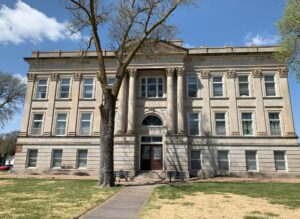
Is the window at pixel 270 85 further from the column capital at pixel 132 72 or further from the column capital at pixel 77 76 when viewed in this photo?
the column capital at pixel 77 76

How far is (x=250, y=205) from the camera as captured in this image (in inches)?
386

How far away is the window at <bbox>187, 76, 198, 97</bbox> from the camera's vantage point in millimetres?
26516

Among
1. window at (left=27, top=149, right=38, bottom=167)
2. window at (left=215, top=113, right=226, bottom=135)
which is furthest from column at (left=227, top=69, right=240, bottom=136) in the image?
window at (left=27, top=149, right=38, bottom=167)

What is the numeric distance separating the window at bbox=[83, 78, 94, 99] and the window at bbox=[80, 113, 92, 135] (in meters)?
2.12

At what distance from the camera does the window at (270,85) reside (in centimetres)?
2580

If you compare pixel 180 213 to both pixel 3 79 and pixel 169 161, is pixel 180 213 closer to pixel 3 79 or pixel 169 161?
pixel 169 161

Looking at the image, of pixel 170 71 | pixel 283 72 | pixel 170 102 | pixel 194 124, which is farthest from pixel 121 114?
pixel 283 72

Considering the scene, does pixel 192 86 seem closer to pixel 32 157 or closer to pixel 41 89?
pixel 41 89

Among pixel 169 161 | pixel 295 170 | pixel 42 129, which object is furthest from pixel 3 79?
pixel 295 170

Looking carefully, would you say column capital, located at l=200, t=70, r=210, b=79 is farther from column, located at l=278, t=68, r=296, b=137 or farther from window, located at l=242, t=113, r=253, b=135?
column, located at l=278, t=68, r=296, b=137

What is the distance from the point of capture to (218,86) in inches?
1046

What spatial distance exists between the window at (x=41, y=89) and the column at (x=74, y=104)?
3.48 meters

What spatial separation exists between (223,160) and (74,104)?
1660cm

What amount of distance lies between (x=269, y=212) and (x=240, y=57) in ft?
69.0
